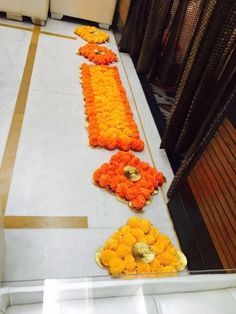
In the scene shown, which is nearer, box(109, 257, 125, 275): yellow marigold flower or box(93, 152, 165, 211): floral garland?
box(109, 257, 125, 275): yellow marigold flower

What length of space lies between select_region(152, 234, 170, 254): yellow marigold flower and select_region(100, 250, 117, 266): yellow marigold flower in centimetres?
29

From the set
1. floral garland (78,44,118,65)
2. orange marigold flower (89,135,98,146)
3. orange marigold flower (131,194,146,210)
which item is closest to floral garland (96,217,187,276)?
orange marigold flower (131,194,146,210)

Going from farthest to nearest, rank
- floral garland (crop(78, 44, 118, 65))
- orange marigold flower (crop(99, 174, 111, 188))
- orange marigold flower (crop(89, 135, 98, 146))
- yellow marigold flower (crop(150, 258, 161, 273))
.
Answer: floral garland (crop(78, 44, 118, 65)) → orange marigold flower (crop(89, 135, 98, 146)) → orange marigold flower (crop(99, 174, 111, 188)) → yellow marigold flower (crop(150, 258, 161, 273))

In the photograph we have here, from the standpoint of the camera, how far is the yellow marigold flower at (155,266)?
1.67 meters

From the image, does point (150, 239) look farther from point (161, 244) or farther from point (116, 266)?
point (116, 266)

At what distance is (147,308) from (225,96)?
1.26 m

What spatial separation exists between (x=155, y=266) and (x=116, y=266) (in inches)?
9.7

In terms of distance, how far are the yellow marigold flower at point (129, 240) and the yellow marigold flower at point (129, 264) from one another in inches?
3.9

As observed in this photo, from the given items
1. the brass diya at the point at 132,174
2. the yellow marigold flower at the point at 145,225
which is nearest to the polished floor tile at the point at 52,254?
the yellow marigold flower at the point at 145,225

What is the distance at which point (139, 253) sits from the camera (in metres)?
1.70

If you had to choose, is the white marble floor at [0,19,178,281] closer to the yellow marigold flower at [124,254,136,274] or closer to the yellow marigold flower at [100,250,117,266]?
the yellow marigold flower at [100,250,117,266]

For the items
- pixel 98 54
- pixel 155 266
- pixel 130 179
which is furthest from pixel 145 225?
pixel 98 54

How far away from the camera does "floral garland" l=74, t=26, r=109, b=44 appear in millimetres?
4474

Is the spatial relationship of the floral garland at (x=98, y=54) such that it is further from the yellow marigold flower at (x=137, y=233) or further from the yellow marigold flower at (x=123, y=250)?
the yellow marigold flower at (x=123, y=250)
